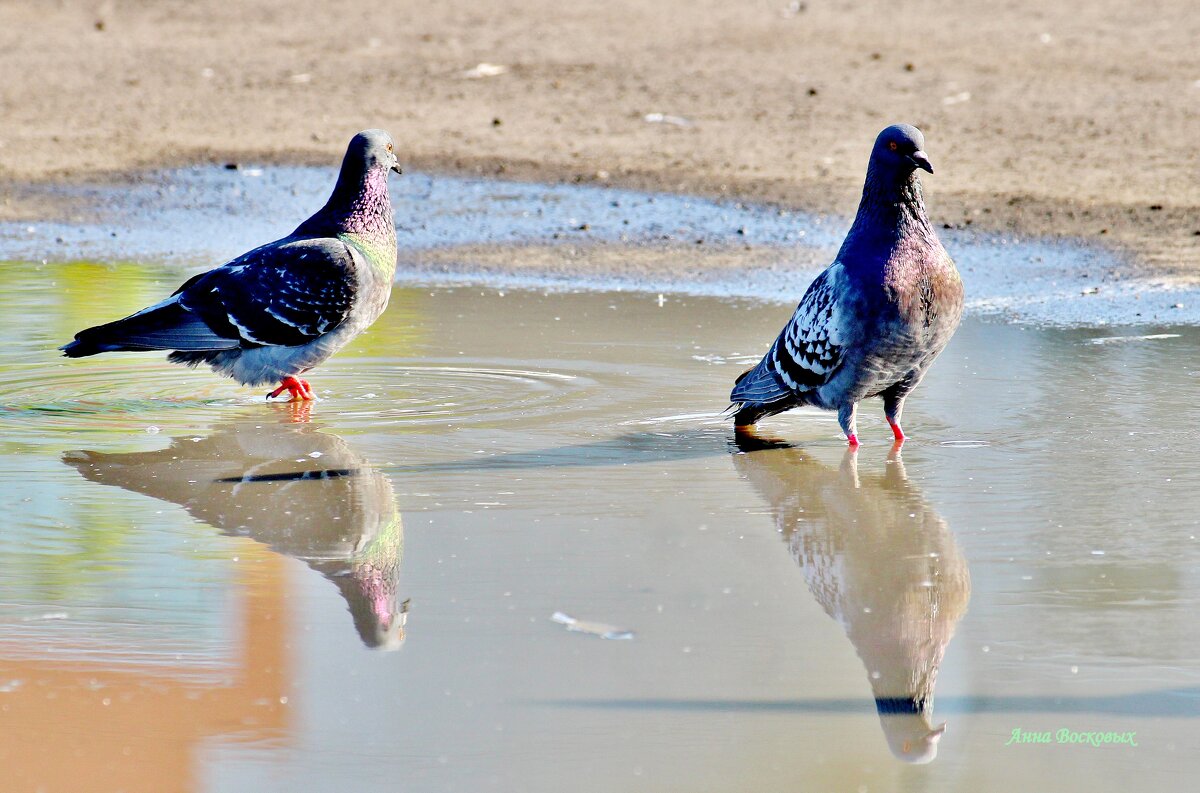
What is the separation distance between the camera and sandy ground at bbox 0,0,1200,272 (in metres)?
9.99

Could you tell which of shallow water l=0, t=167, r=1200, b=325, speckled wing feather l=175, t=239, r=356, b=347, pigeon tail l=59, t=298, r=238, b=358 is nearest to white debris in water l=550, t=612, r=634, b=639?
speckled wing feather l=175, t=239, r=356, b=347

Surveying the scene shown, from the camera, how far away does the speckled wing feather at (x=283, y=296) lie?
590 cm

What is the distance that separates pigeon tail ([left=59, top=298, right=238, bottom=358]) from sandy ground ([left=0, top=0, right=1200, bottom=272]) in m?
4.29

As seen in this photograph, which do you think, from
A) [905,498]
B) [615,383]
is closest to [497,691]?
[905,498]

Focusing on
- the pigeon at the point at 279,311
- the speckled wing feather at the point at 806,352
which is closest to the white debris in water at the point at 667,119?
the pigeon at the point at 279,311

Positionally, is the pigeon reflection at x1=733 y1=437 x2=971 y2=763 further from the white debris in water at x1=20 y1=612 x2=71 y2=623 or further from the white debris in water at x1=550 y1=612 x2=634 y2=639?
the white debris in water at x1=20 y1=612 x2=71 y2=623

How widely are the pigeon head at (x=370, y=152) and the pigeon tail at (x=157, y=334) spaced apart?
2.84 ft

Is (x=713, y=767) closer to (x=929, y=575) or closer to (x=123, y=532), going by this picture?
(x=929, y=575)

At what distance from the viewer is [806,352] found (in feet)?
16.7

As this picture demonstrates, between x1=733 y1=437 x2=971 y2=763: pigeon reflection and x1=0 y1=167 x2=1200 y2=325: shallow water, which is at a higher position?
x1=733 y1=437 x2=971 y2=763: pigeon reflection

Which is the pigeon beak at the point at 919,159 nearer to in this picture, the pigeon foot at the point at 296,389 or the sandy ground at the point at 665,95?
the pigeon foot at the point at 296,389

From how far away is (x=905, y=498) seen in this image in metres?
4.59

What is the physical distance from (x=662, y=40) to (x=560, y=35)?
0.85 meters

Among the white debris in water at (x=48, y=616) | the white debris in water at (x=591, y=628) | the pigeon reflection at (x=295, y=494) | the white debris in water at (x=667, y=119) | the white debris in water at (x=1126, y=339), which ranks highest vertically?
the white debris in water at (x=591, y=628)
